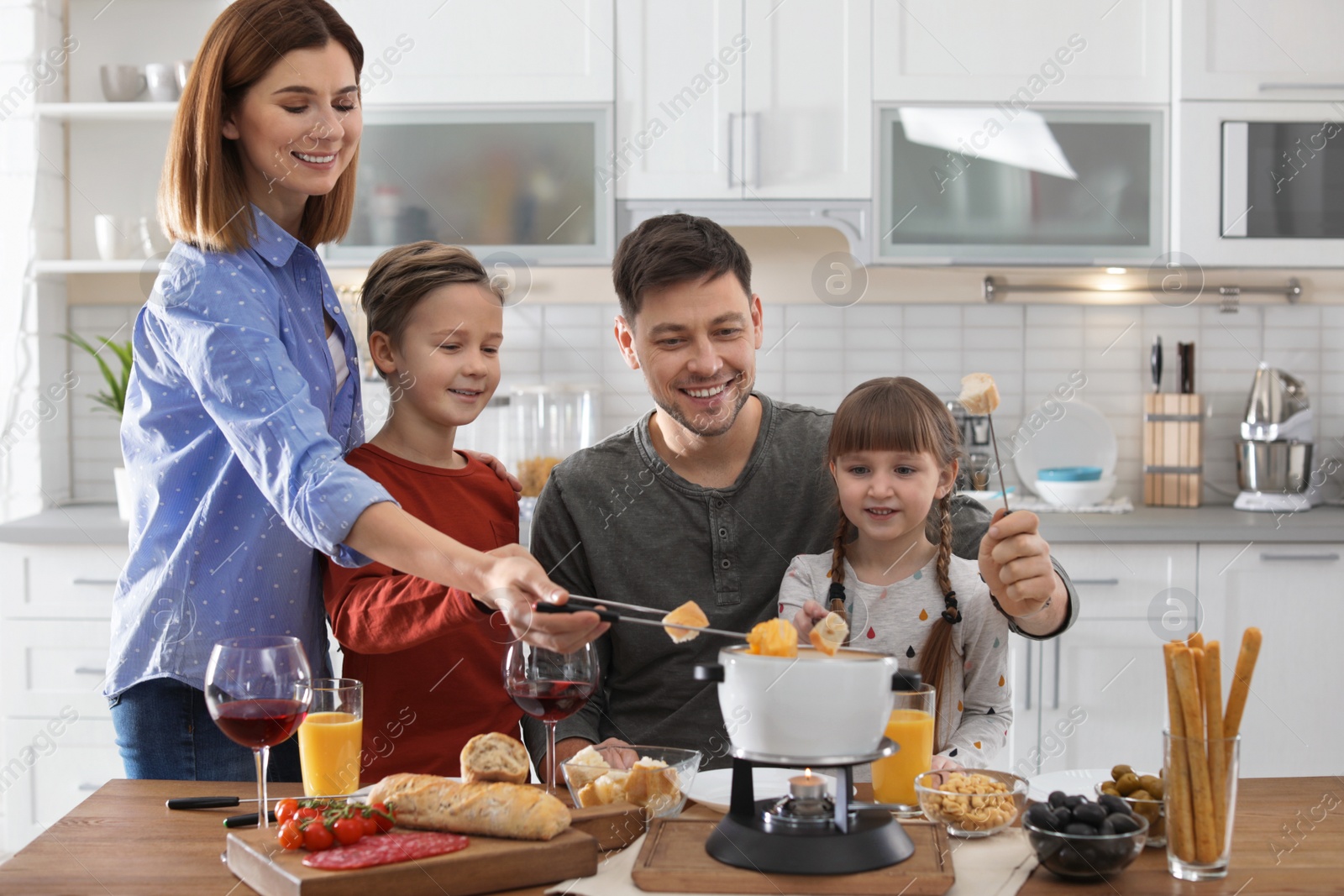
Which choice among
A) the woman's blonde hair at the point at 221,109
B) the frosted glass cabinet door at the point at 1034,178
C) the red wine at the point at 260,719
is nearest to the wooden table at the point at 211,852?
the red wine at the point at 260,719

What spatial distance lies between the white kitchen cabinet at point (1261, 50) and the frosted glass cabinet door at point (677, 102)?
123 cm

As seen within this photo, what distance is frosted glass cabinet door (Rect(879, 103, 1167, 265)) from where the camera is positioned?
329 cm

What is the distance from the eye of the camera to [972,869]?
112 cm

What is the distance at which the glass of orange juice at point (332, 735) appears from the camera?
4.23 ft

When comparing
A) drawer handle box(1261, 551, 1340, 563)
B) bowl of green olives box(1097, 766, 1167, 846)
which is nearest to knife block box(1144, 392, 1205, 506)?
drawer handle box(1261, 551, 1340, 563)

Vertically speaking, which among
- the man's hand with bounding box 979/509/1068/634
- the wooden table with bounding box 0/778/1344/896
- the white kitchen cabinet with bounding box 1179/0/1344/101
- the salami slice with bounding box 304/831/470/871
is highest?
the white kitchen cabinet with bounding box 1179/0/1344/101

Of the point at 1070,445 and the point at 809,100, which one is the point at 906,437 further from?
the point at 1070,445

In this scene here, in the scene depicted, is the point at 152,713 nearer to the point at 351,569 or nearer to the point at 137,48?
the point at 351,569

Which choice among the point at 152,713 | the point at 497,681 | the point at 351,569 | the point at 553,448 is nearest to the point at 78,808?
the point at 152,713

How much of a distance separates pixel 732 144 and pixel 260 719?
8.07ft

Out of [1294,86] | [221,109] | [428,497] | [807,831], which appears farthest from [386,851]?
[1294,86]

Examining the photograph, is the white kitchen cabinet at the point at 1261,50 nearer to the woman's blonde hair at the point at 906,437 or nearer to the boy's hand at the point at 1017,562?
the woman's blonde hair at the point at 906,437

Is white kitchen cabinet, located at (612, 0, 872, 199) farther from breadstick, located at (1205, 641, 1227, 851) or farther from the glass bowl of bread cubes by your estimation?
breadstick, located at (1205, 641, 1227, 851)

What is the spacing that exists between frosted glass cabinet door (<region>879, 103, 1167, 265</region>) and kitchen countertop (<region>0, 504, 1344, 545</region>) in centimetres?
72
